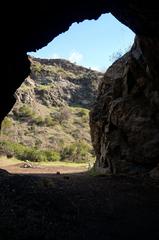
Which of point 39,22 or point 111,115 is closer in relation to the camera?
point 39,22

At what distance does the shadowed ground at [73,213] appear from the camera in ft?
29.3

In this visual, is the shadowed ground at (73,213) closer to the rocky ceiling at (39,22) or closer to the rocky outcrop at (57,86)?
the rocky ceiling at (39,22)

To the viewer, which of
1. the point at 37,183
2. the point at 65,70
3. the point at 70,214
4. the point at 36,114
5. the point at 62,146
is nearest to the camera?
the point at 70,214

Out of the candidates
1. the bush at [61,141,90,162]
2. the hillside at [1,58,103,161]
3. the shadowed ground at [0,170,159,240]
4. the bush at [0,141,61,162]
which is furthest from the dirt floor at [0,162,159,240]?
the bush at [61,141,90,162]

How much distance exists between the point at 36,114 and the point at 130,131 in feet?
143

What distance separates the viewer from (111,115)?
24.6 metres

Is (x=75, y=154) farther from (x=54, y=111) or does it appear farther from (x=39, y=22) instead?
(x=39, y=22)

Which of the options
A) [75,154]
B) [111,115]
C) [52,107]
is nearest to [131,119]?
[111,115]

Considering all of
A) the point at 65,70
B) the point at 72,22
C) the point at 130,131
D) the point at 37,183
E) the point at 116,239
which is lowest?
the point at 116,239

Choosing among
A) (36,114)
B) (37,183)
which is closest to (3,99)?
(37,183)

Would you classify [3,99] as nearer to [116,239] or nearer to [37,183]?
[37,183]

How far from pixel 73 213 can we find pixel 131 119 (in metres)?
12.2

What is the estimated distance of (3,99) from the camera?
15.6 m

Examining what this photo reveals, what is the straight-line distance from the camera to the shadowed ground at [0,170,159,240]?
895 centimetres
